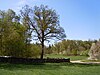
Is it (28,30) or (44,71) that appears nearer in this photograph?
(44,71)

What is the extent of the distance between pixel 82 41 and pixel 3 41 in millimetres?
111189

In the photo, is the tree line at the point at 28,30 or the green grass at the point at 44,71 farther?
the tree line at the point at 28,30

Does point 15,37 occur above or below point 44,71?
above

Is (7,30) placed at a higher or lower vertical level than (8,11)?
lower

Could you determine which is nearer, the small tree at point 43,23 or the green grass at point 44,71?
the green grass at point 44,71

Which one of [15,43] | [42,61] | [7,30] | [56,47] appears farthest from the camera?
[56,47]

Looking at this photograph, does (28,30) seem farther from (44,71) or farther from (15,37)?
(44,71)

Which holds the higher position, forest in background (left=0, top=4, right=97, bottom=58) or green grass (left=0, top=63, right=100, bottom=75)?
forest in background (left=0, top=4, right=97, bottom=58)

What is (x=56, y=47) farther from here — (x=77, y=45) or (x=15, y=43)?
(x=15, y=43)

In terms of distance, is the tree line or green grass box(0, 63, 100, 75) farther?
the tree line

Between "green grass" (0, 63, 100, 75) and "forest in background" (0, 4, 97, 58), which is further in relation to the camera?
"forest in background" (0, 4, 97, 58)

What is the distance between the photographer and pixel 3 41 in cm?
5244

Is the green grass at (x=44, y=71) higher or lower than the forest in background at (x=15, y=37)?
lower

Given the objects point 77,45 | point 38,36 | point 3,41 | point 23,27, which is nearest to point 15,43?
point 3,41
